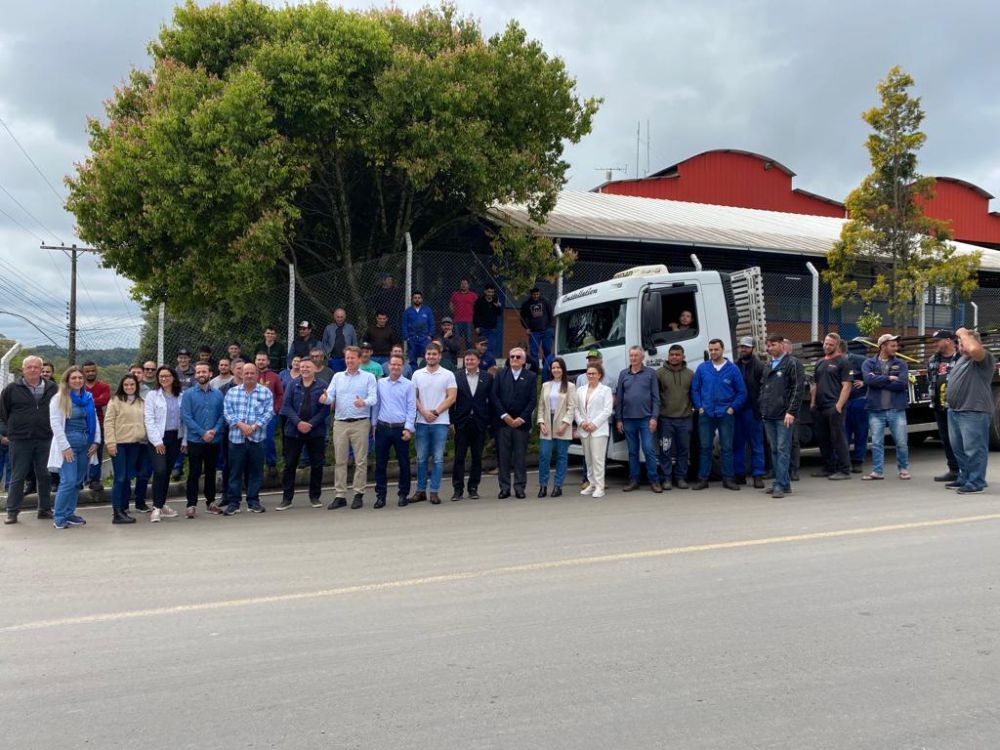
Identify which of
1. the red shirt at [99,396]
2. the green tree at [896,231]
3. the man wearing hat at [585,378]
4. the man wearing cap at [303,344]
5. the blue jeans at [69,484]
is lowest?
the blue jeans at [69,484]

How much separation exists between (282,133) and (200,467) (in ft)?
20.5

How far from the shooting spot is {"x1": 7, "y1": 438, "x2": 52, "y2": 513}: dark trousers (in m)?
9.02

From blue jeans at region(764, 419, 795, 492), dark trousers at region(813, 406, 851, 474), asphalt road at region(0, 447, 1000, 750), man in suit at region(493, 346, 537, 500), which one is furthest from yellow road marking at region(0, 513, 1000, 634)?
man in suit at region(493, 346, 537, 500)

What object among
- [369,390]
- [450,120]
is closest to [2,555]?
[369,390]

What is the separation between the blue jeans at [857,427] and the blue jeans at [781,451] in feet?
7.00

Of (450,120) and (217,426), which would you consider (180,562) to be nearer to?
(217,426)

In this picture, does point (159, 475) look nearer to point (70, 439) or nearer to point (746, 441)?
point (70, 439)

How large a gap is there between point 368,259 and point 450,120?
3336 mm

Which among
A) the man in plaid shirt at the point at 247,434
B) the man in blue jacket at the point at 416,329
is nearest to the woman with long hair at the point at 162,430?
the man in plaid shirt at the point at 247,434

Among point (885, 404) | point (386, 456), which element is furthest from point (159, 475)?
point (885, 404)

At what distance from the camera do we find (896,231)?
19.0m

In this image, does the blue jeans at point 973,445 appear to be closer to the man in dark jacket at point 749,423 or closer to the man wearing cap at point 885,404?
the man wearing cap at point 885,404

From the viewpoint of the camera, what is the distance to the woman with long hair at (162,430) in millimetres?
9156

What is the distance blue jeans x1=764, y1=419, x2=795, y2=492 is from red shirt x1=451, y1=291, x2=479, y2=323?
626 cm
